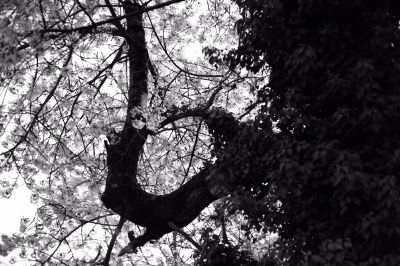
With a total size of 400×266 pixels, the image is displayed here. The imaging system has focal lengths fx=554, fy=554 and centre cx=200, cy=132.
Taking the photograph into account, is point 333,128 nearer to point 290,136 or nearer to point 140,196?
point 290,136

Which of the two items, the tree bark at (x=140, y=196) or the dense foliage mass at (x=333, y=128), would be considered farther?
the tree bark at (x=140, y=196)

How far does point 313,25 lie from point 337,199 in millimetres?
1555

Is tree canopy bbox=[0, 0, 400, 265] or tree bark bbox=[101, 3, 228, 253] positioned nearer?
tree canopy bbox=[0, 0, 400, 265]

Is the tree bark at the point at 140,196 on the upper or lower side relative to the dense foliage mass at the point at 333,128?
upper

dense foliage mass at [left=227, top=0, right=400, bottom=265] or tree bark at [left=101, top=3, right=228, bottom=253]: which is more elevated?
tree bark at [left=101, top=3, right=228, bottom=253]

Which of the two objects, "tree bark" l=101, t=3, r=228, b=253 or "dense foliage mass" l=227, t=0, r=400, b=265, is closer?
"dense foliage mass" l=227, t=0, r=400, b=265

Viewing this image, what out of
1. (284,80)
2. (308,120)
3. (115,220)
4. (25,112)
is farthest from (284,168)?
(115,220)

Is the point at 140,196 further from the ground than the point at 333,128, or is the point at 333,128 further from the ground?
the point at 140,196

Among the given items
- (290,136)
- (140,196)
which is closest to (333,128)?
(290,136)

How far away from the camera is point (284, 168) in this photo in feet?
14.4

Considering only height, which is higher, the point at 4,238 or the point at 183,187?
the point at 4,238

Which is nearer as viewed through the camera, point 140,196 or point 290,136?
point 290,136

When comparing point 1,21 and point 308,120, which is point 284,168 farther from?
point 1,21

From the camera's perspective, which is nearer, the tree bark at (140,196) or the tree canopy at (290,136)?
the tree canopy at (290,136)
